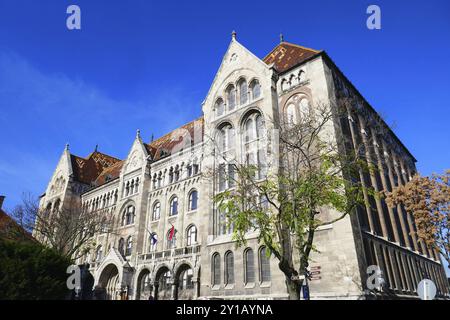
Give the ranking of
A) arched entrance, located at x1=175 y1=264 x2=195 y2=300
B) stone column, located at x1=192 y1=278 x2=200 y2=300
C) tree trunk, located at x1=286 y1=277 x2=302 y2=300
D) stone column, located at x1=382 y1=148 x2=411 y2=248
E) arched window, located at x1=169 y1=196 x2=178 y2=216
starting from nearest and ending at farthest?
tree trunk, located at x1=286 y1=277 x2=302 y2=300 < stone column, located at x1=192 y1=278 x2=200 y2=300 < arched entrance, located at x1=175 y1=264 x2=195 y2=300 < stone column, located at x1=382 y1=148 x2=411 y2=248 < arched window, located at x1=169 y1=196 x2=178 y2=216

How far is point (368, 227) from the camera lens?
22406mm

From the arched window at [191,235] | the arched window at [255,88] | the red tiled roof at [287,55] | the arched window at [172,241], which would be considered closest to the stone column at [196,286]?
the arched window at [191,235]

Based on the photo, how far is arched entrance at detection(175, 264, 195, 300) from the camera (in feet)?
91.6

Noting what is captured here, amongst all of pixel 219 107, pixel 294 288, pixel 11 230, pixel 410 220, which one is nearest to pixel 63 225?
pixel 11 230

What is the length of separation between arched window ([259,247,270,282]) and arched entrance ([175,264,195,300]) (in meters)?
8.10

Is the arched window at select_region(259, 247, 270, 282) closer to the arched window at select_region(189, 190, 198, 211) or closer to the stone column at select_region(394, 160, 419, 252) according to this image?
the arched window at select_region(189, 190, 198, 211)

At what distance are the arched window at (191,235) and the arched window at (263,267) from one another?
377 inches

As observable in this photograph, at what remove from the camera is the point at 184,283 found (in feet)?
94.2

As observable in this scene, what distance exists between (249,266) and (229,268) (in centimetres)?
185

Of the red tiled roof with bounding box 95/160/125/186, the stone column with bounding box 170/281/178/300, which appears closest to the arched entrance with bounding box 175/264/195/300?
the stone column with bounding box 170/281/178/300

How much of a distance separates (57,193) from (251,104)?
40.8m

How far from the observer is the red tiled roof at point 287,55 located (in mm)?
28181
